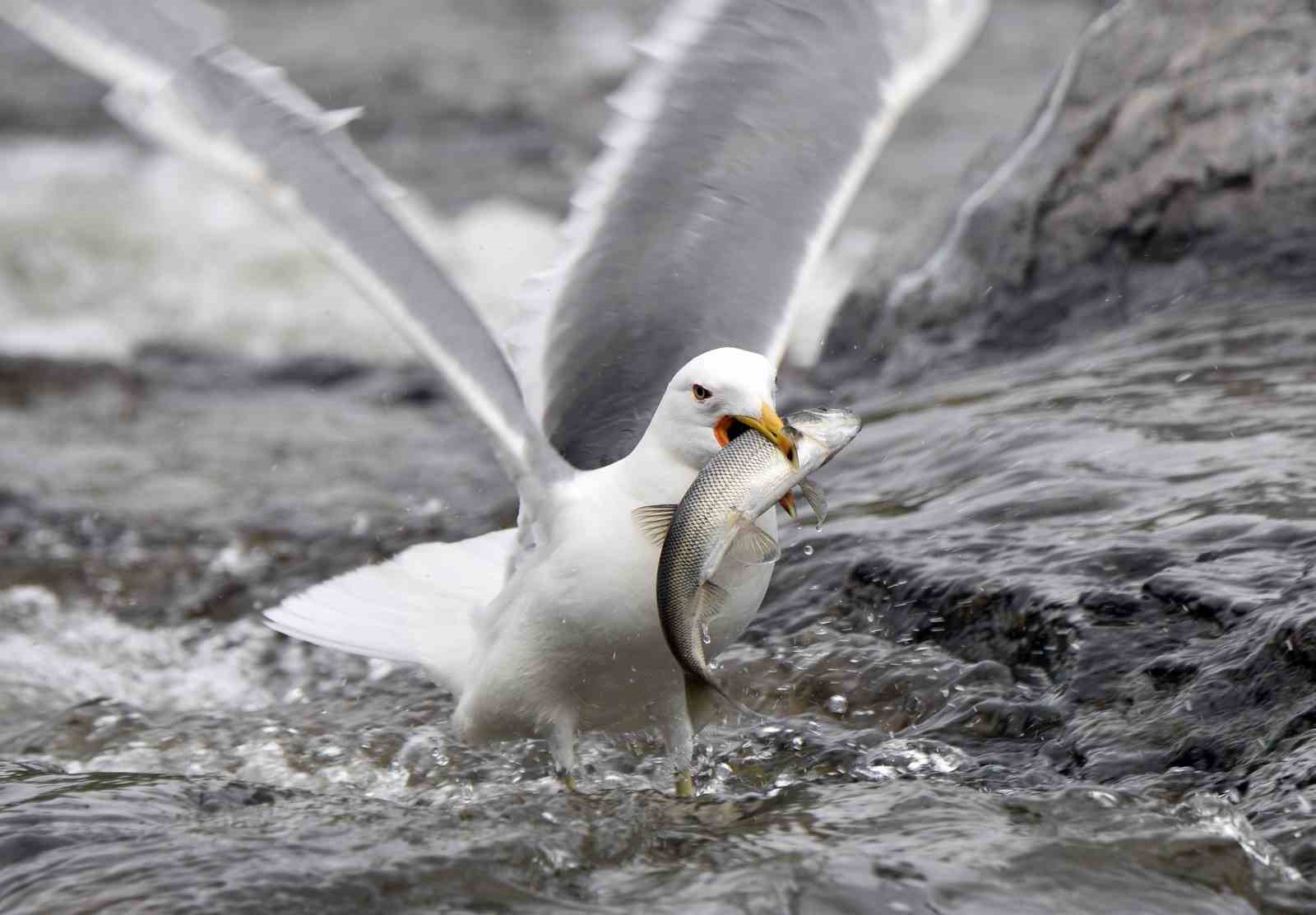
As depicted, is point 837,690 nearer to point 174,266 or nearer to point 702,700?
point 702,700

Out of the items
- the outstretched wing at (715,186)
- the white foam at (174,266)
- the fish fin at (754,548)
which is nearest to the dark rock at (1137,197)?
the outstretched wing at (715,186)

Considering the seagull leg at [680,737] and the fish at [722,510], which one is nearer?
the fish at [722,510]

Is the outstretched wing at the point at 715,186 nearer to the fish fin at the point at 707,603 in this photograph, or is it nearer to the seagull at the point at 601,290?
the seagull at the point at 601,290

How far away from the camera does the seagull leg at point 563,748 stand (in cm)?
441

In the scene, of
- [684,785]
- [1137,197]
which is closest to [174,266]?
[1137,197]

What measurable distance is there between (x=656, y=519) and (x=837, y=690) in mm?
979

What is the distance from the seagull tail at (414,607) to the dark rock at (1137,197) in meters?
2.96

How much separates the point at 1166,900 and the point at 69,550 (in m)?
5.12

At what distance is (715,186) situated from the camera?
494cm

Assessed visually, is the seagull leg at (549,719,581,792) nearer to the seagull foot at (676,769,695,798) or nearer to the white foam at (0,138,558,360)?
the seagull foot at (676,769,695,798)

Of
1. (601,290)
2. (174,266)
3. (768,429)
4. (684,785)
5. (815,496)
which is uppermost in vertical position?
(174,266)

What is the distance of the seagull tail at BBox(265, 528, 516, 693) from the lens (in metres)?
4.68

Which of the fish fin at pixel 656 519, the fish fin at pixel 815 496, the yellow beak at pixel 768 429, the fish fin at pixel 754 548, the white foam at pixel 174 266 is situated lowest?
the fish fin at pixel 754 548

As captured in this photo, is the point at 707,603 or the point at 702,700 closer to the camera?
the point at 707,603
